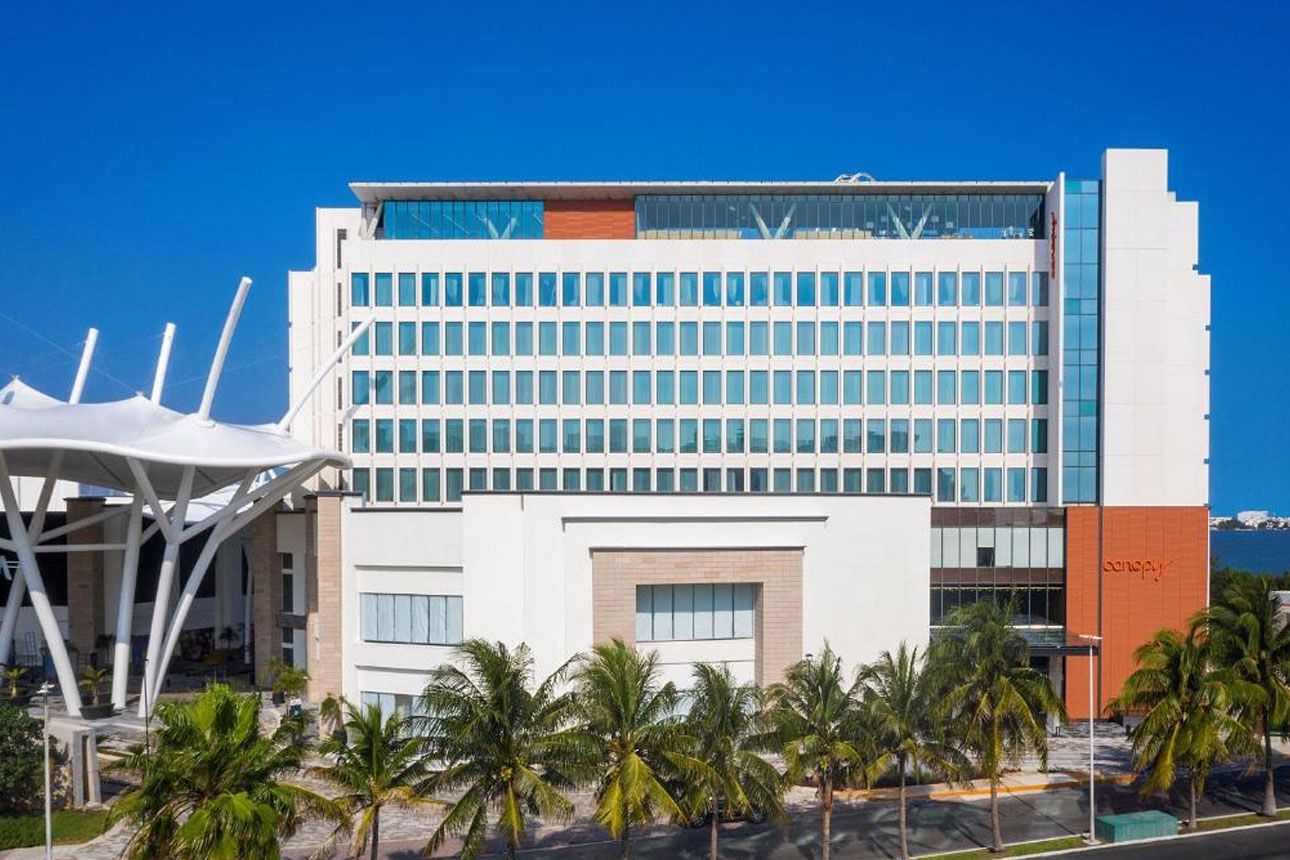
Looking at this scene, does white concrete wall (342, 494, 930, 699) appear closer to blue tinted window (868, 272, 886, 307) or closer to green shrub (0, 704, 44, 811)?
green shrub (0, 704, 44, 811)

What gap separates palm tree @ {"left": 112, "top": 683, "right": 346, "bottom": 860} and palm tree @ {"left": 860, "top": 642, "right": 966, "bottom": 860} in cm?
1712

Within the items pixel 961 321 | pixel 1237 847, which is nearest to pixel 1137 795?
pixel 1237 847

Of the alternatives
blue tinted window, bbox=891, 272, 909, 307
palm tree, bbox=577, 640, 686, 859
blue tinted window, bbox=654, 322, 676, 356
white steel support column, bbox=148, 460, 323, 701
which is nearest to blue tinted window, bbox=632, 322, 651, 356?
blue tinted window, bbox=654, 322, 676, 356

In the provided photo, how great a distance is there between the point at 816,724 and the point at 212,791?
55.9 feet

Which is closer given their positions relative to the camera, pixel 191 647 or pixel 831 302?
pixel 831 302

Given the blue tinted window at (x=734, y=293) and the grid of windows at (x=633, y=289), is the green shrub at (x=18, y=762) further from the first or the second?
the blue tinted window at (x=734, y=293)

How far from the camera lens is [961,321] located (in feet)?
222

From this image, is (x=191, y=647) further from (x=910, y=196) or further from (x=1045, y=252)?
(x=1045, y=252)

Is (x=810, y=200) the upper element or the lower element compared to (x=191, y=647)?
upper

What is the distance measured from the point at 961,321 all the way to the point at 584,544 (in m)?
30.4

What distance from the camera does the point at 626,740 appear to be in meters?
30.9

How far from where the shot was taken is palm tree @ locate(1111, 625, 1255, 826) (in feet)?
131

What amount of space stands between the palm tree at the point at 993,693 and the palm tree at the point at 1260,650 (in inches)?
370

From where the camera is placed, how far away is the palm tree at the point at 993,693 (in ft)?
122
